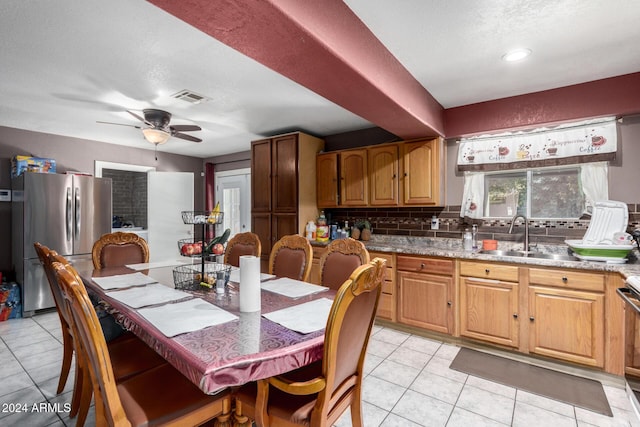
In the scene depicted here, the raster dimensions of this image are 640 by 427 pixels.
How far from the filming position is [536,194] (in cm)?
308

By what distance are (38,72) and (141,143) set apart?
8.23 feet

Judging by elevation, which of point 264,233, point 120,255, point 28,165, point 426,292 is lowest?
point 426,292

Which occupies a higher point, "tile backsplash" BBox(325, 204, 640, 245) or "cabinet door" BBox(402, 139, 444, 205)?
"cabinet door" BBox(402, 139, 444, 205)

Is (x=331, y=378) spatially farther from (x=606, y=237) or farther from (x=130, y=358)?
(x=606, y=237)

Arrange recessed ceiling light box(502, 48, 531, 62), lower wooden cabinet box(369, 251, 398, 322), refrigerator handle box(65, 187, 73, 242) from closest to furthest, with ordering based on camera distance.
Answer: recessed ceiling light box(502, 48, 531, 62)
lower wooden cabinet box(369, 251, 398, 322)
refrigerator handle box(65, 187, 73, 242)

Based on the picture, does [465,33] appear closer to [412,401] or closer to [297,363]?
[297,363]

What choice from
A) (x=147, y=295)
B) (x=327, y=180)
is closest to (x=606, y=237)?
(x=327, y=180)

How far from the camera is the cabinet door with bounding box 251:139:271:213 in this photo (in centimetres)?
425

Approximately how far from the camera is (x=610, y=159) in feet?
8.80

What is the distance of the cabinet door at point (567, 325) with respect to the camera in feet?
7.43

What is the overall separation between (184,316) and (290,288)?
659 mm

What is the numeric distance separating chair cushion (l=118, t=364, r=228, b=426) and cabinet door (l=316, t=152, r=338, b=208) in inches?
115

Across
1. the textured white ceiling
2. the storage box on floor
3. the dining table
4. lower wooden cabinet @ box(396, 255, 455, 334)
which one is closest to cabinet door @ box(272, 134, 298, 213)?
the textured white ceiling

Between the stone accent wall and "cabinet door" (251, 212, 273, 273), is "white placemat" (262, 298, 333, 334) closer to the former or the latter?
"cabinet door" (251, 212, 273, 273)
